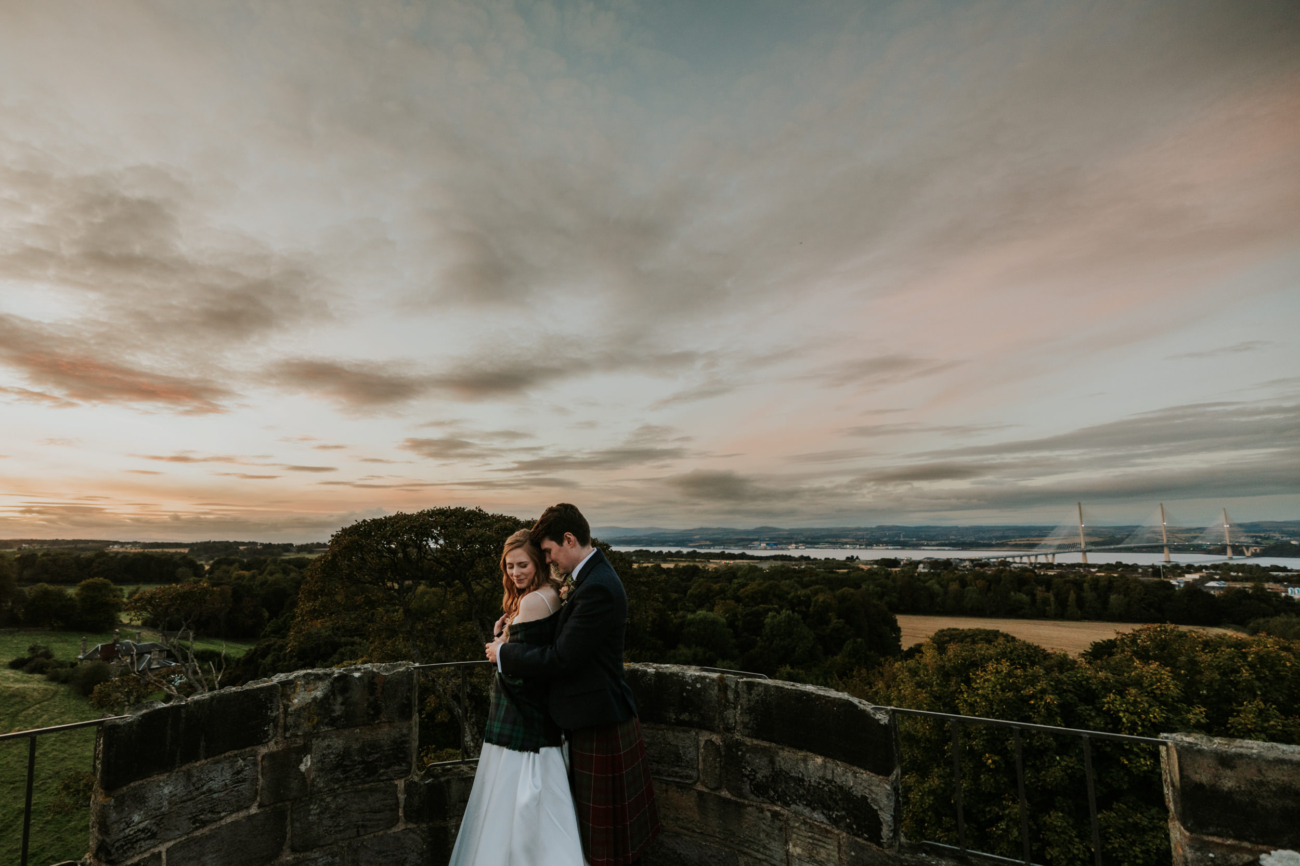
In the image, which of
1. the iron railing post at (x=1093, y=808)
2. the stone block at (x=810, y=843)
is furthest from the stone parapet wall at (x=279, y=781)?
the iron railing post at (x=1093, y=808)

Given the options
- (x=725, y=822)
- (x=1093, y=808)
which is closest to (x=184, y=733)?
(x=725, y=822)

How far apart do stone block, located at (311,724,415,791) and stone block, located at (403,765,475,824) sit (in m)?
0.12

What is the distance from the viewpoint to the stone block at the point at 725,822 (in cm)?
298

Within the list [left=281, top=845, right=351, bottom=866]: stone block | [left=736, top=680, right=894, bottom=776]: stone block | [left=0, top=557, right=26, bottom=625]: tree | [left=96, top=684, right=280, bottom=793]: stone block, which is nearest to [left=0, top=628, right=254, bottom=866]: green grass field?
[left=0, top=557, right=26, bottom=625]: tree

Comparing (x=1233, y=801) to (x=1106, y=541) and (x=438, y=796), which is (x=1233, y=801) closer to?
(x=438, y=796)

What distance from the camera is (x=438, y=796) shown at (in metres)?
3.29

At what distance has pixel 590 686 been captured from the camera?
251 centimetres

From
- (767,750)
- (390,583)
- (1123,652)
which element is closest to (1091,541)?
(1123,652)

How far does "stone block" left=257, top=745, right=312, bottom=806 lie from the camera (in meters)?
2.92

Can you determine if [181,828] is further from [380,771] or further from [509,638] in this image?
[509,638]

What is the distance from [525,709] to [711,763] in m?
1.23

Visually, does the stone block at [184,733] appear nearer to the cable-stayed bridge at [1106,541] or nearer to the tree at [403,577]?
the tree at [403,577]

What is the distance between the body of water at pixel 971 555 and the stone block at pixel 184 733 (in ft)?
146

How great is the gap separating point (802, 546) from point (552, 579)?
81303 mm
